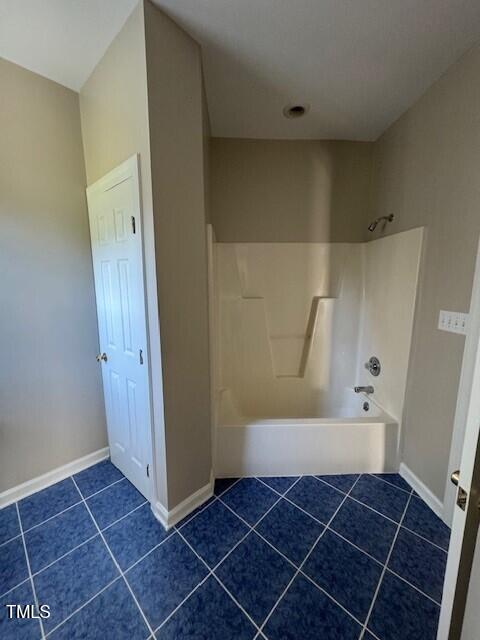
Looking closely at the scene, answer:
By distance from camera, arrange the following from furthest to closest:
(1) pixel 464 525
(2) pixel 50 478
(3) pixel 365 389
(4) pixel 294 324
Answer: (4) pixel 294 324, (3) pixel 365 389, (2) pixel 50 478, (1) pixel 464 525

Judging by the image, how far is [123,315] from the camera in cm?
159

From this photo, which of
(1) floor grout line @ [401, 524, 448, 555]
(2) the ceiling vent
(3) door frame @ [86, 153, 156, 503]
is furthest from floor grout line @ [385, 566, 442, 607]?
(2) the ceiling vent

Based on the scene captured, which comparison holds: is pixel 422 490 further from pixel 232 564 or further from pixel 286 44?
pixel 286 44

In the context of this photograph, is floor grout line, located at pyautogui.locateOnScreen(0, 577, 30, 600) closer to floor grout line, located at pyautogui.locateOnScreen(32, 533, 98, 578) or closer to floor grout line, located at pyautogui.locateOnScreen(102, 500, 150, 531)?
floor grout line, located at pyautogui.locateOnScreen(32, 533, 98, 578)

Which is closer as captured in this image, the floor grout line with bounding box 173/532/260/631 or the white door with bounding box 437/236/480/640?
the white door with bounding box 437/236/480/640

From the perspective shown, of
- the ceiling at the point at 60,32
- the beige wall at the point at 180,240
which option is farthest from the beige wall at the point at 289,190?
the ceiling at the point at 60,32

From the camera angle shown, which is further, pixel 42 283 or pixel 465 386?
pixel 42 283

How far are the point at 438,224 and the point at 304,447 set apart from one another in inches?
64.5

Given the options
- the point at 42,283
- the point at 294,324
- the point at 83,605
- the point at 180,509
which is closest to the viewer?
the point at 83,605

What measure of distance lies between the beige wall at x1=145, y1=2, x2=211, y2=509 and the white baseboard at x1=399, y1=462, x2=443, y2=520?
1397 millimetres

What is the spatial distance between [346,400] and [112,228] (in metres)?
2.30

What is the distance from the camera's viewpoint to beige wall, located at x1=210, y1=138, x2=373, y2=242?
88.4 inches

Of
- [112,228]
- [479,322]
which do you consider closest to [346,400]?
[479,322]

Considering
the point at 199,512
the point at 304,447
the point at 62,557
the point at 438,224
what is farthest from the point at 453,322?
the point at 62,557
